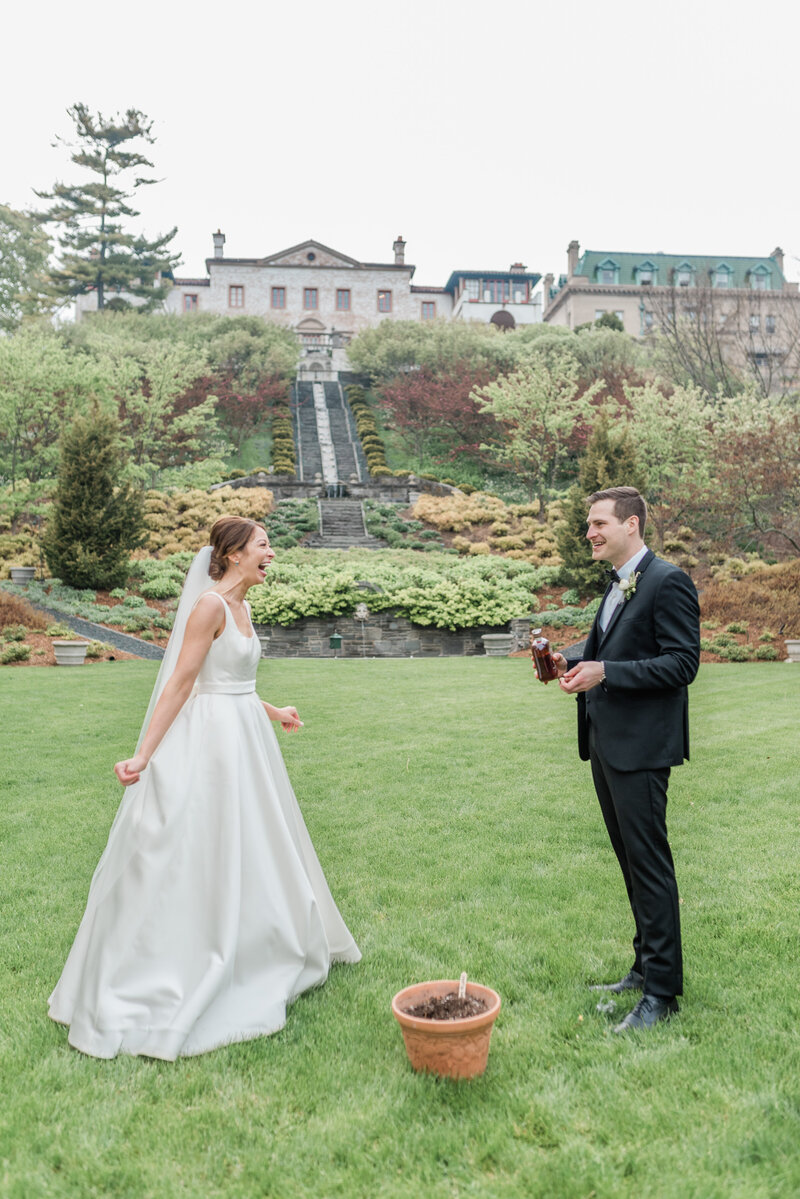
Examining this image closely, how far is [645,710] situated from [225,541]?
6.27 ft

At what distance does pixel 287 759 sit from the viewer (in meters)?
8.73

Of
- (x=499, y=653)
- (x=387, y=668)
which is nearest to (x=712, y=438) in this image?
(x=499, y=653)

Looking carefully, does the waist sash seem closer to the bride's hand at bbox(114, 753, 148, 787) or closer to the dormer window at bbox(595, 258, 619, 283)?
the bride's hand at bbox(114, 753, 148, 787)

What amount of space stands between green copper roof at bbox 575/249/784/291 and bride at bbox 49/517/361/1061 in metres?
66.1

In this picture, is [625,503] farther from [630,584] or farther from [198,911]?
[198,911]

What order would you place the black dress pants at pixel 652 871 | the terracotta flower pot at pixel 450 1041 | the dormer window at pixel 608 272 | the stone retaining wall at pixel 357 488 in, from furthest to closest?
1. the dormer window at pixel 608 272
2. the stone retaining wall at pixel 357 488
3. the black dress pants at pixel 652 871
4. the terracotta flower pot at pixel 450 1041

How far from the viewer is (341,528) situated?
90.9 ft

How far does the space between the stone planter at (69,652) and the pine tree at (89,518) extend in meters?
4.65

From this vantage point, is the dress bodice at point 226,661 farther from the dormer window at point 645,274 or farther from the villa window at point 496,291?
the dormer window at point 645,274

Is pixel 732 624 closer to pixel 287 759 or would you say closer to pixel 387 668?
pixel 387 668

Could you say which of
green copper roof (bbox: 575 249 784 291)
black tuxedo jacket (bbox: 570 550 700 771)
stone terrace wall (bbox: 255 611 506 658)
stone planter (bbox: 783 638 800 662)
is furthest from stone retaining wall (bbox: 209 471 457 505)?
green copper roof (bbox: 575 249 784 291)

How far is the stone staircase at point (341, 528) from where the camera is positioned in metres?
26.5

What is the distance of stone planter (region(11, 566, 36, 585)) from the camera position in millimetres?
20031

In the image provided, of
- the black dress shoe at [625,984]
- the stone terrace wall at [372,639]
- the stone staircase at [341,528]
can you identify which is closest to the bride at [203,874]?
the black dress shoe at [625,984]
